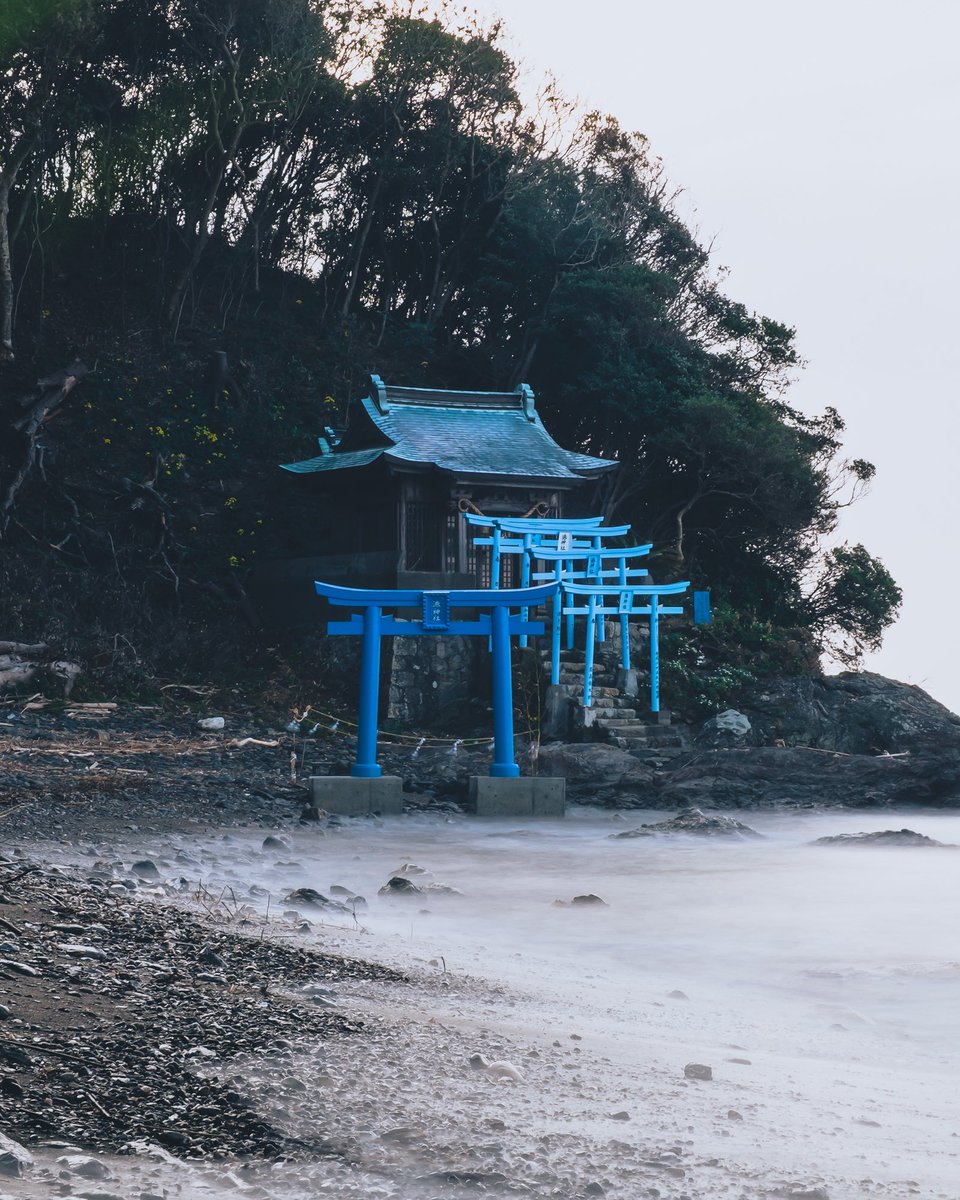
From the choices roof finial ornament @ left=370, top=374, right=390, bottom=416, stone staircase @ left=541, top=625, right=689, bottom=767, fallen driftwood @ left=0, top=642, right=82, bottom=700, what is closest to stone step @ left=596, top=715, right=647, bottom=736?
stone staircase @ left=541, top=625, right=689, bottom=767

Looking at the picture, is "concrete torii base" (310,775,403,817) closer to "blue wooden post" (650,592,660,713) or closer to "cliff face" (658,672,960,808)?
"cliff face" (658,672,960,808)

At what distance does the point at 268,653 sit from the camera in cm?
2536

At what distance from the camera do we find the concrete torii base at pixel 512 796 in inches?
590

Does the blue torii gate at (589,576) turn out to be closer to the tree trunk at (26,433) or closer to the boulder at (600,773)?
the boulder at (600,773)

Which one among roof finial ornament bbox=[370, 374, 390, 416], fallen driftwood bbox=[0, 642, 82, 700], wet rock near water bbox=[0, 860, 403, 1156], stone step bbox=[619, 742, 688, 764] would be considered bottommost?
stone step bbox=[619, 742, 688, 764]

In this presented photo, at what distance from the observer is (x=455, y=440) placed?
26312mm

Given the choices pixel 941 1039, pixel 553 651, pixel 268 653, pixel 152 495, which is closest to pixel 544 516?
pixel 553 651

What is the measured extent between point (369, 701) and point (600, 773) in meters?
4.53

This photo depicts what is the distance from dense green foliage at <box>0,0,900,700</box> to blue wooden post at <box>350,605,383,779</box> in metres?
11.2

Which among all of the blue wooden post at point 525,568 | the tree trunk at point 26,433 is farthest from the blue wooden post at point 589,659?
the tree trunk at point 26,433

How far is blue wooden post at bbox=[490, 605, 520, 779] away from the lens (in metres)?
15.4

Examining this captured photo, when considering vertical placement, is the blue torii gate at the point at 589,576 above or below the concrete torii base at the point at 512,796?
above

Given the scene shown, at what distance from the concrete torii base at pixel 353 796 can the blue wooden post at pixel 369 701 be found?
Result: 22 centimetres

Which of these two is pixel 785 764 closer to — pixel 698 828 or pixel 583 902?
pixel 698 828
